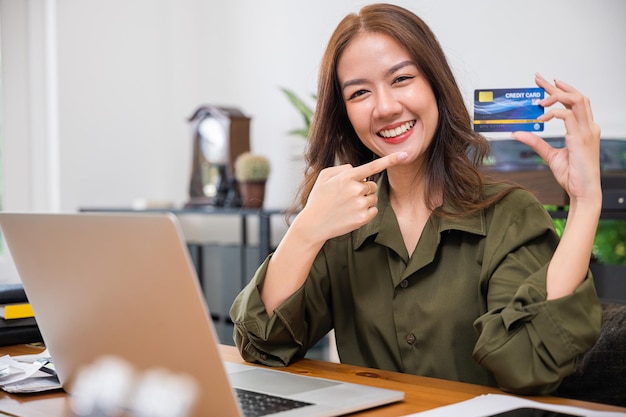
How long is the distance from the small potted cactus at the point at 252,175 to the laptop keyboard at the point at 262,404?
2.44 meters

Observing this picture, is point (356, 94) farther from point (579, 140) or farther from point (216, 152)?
point (216, 152)

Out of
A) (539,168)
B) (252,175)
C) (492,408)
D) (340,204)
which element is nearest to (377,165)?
(340,204)

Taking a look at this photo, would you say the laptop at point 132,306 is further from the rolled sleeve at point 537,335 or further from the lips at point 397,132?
the lips at point 397,132

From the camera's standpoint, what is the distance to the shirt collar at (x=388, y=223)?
1352 millimetres

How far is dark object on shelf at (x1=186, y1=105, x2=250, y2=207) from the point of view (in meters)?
3.61

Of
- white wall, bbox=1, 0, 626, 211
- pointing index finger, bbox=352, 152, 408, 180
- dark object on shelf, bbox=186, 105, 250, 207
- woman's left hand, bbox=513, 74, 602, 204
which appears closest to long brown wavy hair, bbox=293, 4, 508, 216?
pointing index finger, bbox=352, 152, 408, 180

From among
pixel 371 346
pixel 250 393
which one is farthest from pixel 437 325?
pixel 250 393

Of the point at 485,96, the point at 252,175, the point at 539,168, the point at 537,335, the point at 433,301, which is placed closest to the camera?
the point at 537,335

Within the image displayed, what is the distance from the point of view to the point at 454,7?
2371 mm

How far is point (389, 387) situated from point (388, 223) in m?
0.41

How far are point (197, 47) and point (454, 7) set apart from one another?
2.04 meters

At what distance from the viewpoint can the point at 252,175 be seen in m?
3.46

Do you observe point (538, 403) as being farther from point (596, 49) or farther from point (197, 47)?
point (197, 47)

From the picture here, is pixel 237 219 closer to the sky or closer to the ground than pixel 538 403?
closer to the ground
